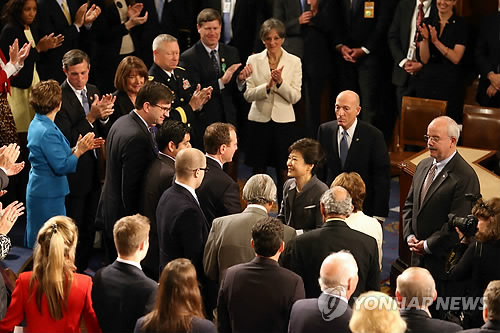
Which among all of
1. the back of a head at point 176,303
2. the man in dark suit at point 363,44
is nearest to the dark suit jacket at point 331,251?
the back of a head at point 176,303

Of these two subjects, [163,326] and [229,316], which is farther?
[229,316]

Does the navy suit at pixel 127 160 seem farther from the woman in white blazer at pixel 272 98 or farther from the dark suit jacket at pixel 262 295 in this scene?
the woman in white blazer at pixel 272 98

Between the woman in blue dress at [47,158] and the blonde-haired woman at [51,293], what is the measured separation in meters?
1.96

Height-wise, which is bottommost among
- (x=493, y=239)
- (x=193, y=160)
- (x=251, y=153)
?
(x=251, y=153)

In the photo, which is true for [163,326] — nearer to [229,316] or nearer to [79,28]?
[229,316]

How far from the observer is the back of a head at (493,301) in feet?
12.0

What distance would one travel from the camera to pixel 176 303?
344 centimetres

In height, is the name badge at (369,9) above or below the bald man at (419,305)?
above

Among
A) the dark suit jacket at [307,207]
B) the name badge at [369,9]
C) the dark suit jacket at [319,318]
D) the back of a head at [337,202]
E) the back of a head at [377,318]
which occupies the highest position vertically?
the name badge at [369,9]

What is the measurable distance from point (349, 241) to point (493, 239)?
0.94m

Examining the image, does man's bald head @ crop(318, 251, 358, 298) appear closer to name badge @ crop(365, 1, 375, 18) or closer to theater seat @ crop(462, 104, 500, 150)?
theater seat @ crop(462, 104, 500, 150)

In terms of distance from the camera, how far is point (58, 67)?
7711 mm

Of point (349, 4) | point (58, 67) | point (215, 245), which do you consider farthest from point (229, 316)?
point (349, 4)

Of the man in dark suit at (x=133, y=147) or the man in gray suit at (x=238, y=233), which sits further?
the man in dark suit at (x=133, y=147)
